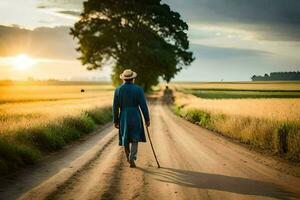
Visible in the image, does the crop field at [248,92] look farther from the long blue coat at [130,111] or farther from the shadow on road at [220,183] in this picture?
the shadow on road at [220,183]

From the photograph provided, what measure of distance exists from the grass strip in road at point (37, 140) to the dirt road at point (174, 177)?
1291 millimetres

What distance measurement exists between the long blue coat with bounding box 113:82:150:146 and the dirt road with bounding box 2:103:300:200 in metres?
0.79

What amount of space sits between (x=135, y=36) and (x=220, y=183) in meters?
45.7

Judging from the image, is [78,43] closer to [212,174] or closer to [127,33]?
[127,33]

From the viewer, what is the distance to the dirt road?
27.2 ft

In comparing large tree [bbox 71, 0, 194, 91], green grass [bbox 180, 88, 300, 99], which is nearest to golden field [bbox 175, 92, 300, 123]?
large tree [bbox 71, 0, 194, 91]

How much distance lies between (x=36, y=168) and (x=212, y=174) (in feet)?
14.9

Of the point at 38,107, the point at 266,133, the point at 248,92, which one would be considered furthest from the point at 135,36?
the point at 248,92

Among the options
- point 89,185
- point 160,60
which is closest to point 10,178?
point 89,185

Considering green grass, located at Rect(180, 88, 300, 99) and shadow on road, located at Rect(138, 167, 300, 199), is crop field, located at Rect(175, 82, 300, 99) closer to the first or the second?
green grass, located at Rect(180, 88, 300, 99)

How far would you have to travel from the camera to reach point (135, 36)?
2124 inches

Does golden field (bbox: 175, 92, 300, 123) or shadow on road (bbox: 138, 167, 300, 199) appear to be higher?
golden field (bbox: 175, 92, 300, 123)

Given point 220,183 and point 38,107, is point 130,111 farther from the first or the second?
point 38,107

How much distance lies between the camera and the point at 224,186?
905 cm
